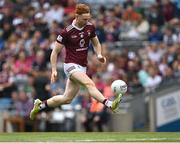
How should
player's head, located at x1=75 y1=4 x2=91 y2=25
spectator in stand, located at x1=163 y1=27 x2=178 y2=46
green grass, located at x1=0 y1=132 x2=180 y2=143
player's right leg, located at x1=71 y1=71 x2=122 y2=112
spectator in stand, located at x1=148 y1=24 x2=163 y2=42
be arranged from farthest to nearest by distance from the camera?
spectator in stand, located at x1=148 y1=24 x2=163 y2=42 < spectator in stand, located at x1=163 y1=27 x2=178 y2=46 < player's head, located at x1=75 y1=4 x2=91 y2=25 < player's right leg, located at x1=71 y1=71 x2=122 y2=112 < green grass, located at x1=0 y1=132 x2=180 y2=143

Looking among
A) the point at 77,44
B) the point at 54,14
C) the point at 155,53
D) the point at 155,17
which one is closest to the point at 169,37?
the point at 155,53

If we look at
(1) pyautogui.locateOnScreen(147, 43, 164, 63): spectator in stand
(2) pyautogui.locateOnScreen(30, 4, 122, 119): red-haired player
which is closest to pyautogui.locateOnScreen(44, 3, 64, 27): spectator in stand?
(1) pyautogui.locateOnScreen(147, 43, 164, 63): spectator in stand

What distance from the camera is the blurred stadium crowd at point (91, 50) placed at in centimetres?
2283

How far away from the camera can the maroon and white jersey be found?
16125 mm

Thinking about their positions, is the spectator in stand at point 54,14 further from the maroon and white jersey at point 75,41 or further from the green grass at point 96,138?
the maroon and white jersey at point 75,41

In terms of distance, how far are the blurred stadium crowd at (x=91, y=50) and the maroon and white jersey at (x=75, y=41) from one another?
227 inches

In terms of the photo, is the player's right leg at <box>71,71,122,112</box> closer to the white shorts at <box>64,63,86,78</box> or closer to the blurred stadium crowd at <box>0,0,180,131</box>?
the white shorts at <box>64,63,86,78</box>

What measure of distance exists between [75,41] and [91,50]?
8911 millimetres

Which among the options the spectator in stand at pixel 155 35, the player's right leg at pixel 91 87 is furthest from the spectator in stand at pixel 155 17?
the player's right leg at pixel 91 87

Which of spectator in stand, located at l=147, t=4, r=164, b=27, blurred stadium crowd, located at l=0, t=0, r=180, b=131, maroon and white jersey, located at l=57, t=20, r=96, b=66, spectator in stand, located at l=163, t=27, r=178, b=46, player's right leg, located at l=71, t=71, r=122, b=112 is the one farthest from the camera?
spectator in stand, located at l=147, t=4, r=164, b=27

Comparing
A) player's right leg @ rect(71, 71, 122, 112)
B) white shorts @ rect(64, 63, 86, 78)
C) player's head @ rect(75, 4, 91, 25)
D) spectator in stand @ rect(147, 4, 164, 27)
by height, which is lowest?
player's right leg @ rect(71, 71, 122, 112)

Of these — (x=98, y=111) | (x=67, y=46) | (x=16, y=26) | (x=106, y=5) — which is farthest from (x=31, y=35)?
(x=67, y=46)

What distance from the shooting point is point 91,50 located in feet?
82.2

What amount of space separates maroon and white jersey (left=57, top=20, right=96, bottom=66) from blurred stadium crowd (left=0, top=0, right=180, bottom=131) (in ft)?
18.9
